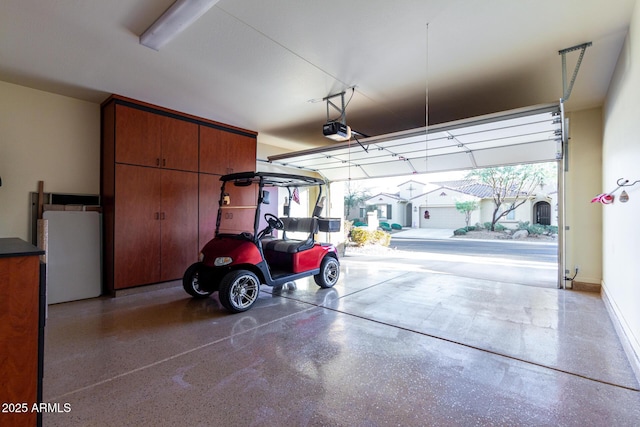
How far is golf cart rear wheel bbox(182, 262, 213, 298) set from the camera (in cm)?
414

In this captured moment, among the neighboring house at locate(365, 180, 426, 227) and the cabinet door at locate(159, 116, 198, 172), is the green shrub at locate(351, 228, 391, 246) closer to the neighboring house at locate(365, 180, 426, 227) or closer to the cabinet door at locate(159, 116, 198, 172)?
the cabinet door at locate(159, 116, 198, 172)

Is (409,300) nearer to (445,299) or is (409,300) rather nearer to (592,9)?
(445,299)

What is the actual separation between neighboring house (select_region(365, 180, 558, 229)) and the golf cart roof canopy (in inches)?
472

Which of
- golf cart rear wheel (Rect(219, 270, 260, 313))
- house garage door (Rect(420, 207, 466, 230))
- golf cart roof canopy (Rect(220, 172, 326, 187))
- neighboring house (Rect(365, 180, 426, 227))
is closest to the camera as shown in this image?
golf cart rear wheel (Rect(219, 270, 260, 313))

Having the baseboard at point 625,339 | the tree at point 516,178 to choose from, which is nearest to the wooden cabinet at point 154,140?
the baseboard at point 625,339

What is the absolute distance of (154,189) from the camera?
15.7 feet

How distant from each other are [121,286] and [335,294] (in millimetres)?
3277

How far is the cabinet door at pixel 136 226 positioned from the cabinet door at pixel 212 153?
0.88 m

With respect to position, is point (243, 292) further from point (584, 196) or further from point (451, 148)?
point (584, 196)

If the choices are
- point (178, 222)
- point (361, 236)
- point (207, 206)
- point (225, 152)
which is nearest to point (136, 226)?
point (178, 222)

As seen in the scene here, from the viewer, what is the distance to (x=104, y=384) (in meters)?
2.12

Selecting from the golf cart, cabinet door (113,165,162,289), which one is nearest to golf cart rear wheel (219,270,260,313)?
the golf cart

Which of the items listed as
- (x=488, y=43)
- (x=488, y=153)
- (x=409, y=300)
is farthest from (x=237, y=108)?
(x=488, y=153)

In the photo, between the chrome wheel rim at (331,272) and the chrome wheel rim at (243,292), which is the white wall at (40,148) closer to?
the chrome wheel rim at (243,292)
